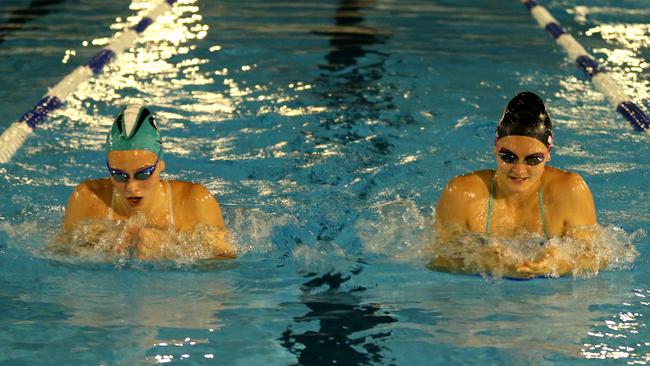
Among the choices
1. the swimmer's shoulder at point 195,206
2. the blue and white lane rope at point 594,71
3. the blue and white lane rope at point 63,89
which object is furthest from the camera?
the blue and white lane rope at point 594,71

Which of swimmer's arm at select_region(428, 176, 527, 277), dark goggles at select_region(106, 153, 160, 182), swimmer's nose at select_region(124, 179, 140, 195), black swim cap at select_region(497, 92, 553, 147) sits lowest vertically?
swimmer's arm at select_region(428, 176, 527, 277)

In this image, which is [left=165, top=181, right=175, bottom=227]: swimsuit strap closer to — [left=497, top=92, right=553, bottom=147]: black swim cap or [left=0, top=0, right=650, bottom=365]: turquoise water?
[left=0, top=0, right=650, bottom=365]: turquoise water

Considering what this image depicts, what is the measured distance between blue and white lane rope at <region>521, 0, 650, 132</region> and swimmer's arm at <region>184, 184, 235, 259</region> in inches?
102

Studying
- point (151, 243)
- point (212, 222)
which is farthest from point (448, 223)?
point (151, 243)

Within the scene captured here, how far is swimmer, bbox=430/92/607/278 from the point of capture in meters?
3.61

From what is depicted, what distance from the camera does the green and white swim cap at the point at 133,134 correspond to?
3.62 meters

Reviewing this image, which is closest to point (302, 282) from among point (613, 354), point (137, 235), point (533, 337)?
point (137, 235)

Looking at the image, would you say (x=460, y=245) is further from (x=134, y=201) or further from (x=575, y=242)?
(x=134, y=201)

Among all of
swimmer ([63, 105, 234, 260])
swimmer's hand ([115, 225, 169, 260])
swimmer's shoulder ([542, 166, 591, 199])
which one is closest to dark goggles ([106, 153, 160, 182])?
swimmer ([63, 105, 234, 260])

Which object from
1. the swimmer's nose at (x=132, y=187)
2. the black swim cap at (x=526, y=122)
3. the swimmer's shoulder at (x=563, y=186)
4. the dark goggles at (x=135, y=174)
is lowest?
the swimmer's shoulder at (x=563, y=186)

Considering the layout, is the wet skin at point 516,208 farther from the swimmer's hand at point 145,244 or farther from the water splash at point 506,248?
the swimmer's hand at point 145,244

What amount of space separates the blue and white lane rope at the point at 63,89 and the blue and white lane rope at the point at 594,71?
9.52ft

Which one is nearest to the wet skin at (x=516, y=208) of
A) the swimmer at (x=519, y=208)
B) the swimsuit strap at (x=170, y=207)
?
the swimmer at (x=519, y=208)

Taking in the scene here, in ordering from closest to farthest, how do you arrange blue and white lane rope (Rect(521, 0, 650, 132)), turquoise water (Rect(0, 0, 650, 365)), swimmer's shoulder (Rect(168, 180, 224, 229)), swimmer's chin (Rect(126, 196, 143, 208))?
turquoise water (Rect(0, 0, 650, 365)) → swimmer's chin (Rect(126, 196, 143, 208)) → swimmer's shoulder (Rect(168, 180, 224, 229)) → blue and white lane rope (Rect(521, 0, 650, 132))
